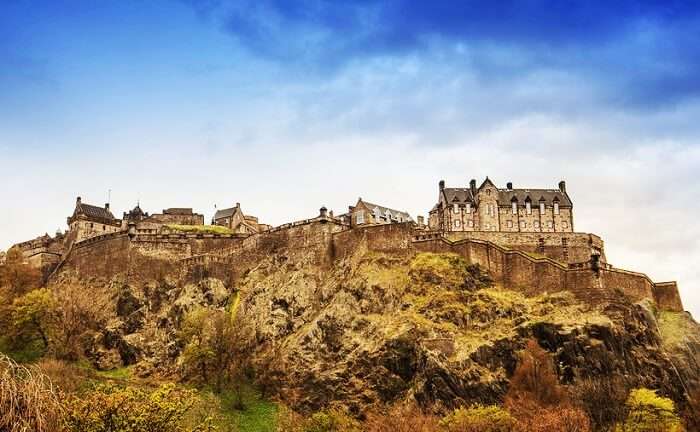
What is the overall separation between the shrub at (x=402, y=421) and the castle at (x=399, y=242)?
16631 mm

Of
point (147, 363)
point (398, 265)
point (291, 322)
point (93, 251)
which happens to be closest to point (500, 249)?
point (398, 265)

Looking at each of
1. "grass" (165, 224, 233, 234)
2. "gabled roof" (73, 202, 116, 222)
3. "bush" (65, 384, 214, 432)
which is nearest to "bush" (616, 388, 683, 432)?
"bush" (65, 384, 214, 432)

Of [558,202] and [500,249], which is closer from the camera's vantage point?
[500,249]

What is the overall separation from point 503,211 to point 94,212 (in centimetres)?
5817

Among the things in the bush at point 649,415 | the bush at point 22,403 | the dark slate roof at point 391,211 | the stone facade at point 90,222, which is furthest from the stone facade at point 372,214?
the bush at point 22,403

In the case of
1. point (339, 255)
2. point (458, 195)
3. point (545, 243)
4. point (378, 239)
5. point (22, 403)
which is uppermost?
point (458, 195)

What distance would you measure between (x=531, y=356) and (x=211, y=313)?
1312 inches

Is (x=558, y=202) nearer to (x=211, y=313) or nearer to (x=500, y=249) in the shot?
(x=500, y=249)

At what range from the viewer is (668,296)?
7394cm

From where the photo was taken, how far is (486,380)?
6184cm

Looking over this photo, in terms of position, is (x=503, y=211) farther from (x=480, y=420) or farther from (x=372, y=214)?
(x=480, y=420)

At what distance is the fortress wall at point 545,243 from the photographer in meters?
79.0

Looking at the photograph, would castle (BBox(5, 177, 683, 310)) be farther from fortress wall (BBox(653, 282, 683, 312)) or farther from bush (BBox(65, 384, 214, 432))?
bush (BBox(65, 384, 214, 432))

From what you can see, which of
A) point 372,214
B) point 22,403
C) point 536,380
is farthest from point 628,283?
point 22,403
